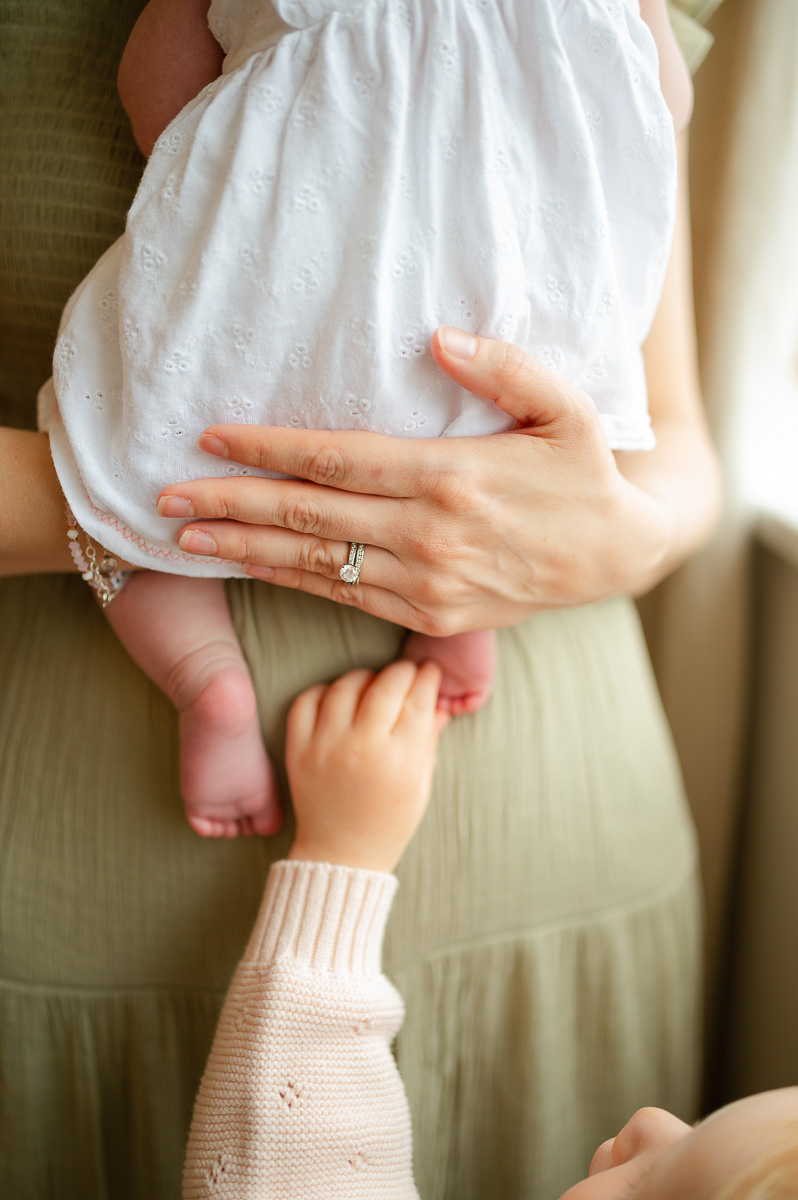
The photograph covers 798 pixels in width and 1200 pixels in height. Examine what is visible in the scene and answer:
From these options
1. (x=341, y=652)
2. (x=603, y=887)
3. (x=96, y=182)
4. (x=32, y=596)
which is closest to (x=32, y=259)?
(x=96, y=182)

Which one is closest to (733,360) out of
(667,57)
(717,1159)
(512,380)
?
(667,57)

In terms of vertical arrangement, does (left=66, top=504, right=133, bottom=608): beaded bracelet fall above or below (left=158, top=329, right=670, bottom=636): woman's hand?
below

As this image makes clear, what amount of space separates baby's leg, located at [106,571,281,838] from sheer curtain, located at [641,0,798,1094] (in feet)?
2.74

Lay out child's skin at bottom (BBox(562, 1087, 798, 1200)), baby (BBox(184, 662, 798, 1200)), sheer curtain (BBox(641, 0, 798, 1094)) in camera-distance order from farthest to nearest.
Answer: sheer curtain (BBox(641, 0, 798, 1094)) → baby (BBox(184, 662, 798, 1200)) → child's skin at bottom (BBox(562, 1087, 798, 1200))

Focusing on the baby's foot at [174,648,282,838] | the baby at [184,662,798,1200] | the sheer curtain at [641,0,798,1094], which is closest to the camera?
the baby at [184,662,798,1200]

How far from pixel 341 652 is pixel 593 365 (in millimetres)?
361

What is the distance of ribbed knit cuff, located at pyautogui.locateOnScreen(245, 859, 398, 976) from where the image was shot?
0.68 metres

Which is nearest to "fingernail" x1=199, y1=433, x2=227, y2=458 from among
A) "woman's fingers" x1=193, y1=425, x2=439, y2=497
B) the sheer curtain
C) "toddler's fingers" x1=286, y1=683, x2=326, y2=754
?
"woman's fingers" x1=193, y1=425, x2=439, y2=497

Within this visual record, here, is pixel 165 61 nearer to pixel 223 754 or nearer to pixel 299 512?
pixel 299 512

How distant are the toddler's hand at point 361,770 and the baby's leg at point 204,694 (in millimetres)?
43

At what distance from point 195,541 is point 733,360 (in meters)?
0.93

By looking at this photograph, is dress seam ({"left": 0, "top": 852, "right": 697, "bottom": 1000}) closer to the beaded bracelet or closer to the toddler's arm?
the toddler's arm

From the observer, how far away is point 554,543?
753 millimetres

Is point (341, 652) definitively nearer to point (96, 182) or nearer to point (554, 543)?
point (554, 543)
